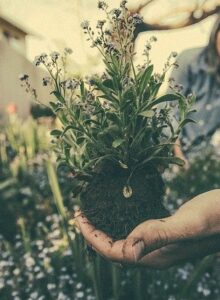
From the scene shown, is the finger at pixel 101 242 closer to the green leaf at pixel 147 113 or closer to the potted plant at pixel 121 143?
the potted plant at pixel 121 143

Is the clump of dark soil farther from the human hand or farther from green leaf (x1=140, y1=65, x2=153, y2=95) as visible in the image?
green leaf (x1=140, y1=65, x2=153, y2=95)

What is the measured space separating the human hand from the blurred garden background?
19.9 inches

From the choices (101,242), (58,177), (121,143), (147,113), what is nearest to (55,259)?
(58,177)

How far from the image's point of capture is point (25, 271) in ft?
10.1

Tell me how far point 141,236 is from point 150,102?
0.56 metres

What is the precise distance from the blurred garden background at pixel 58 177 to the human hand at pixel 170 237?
1.66ft

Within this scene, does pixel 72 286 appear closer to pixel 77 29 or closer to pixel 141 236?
pixel 141 236

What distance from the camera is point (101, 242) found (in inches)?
83.7

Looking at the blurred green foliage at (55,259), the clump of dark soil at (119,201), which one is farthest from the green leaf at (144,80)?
the blurred green foliage at (55,259)

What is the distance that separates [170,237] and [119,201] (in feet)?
0.91

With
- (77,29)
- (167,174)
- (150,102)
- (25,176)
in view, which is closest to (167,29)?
(77,29)

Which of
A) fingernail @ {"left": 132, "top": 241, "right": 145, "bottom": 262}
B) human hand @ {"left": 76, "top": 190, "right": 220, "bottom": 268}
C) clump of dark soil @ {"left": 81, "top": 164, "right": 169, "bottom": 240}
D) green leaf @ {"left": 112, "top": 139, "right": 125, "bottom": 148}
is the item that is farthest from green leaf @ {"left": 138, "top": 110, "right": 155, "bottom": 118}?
fingernail @ {"left": 132, "top": 241, "right": 145, "bottom": 262}

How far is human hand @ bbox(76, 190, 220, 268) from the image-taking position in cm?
193

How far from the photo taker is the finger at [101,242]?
2.03 meters
